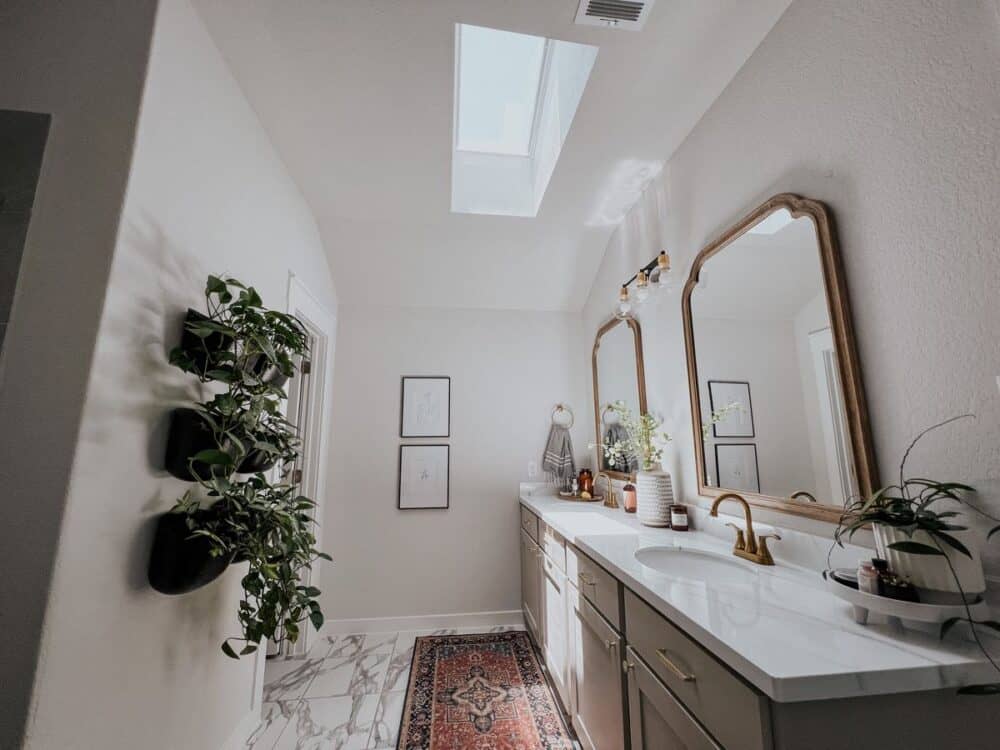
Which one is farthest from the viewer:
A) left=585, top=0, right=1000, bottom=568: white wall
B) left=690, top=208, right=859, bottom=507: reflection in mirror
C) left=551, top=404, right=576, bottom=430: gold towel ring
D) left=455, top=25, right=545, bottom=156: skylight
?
left=551, top=404, right=576, bottom=430: gold towel ring

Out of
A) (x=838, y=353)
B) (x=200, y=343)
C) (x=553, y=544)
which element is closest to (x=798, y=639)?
(x=838, y=353)

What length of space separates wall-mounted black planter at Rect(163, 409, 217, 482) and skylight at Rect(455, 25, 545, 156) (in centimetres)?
191

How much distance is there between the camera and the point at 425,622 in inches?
108

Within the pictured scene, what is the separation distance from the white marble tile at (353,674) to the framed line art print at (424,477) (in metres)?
0.87

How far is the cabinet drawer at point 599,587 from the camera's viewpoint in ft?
4.17

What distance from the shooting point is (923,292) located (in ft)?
Result: 3.16

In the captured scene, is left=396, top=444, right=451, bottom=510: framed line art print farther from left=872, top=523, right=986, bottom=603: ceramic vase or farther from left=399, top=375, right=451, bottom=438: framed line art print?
left=872, top=523, right=986, bottom=603: ceramic vase

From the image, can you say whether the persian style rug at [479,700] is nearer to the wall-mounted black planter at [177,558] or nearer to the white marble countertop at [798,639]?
the white marble countertop at [798,639]

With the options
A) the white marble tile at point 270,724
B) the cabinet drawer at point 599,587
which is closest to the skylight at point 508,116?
the cabinet drawer at point 599,587

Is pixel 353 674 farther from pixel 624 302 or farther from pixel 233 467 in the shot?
pixel 624 302

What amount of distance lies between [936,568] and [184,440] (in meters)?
1.82

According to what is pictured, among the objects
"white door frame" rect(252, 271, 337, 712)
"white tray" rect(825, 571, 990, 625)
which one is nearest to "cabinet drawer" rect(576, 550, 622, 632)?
"white tray" rect(825, 571, 990, 625)

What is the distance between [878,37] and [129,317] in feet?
6.85

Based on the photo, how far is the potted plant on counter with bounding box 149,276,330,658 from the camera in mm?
1125
